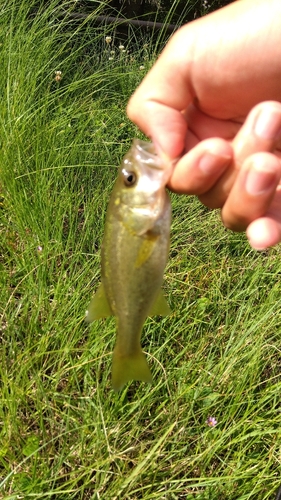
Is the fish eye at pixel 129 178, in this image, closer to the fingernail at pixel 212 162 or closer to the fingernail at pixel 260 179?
the fingernail at pixel 212 162

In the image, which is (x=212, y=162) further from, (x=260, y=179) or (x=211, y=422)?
(x=211, y=422)

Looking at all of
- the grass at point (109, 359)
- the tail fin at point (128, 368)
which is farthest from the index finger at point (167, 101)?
the grass at point (109, 359)

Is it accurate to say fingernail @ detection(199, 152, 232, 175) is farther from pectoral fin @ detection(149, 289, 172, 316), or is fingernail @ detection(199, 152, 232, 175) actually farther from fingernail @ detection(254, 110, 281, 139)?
pectoral fin @ detection(149, 289, 172, 316)

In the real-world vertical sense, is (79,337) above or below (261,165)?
below

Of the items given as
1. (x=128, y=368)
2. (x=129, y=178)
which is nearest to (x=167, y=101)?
(x=129, y=178)

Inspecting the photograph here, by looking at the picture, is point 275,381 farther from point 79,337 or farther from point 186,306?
point 79,337

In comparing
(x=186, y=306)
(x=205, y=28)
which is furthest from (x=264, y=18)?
(x=186, y=306)

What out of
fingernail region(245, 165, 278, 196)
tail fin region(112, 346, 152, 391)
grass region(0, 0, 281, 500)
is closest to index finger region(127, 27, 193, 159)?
fingernail region(245, 165, 278, 196)
